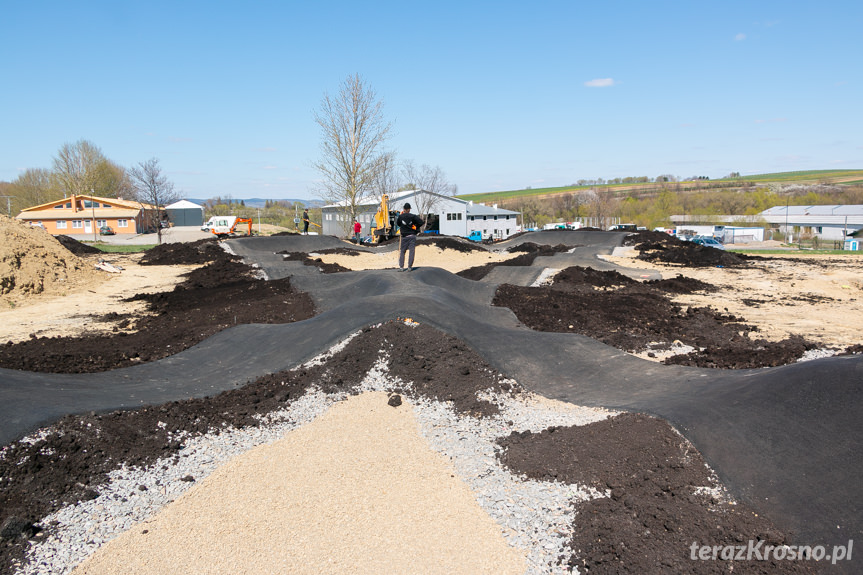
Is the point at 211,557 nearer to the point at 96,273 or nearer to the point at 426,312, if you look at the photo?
the point at 426,312

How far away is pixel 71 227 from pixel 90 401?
6276 centimetres

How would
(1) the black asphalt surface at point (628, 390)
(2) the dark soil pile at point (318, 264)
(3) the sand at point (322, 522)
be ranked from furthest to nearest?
(2) the dark soil pile at point (318, 264)
(1) the black asphalt surface at point (628, 390)
(3) the sand at point (322, 522)

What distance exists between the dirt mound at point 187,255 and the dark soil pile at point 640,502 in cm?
2262

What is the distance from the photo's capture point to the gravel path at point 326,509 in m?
3.98

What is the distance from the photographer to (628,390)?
7059mm

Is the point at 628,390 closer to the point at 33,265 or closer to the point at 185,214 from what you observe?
the point at 33,265

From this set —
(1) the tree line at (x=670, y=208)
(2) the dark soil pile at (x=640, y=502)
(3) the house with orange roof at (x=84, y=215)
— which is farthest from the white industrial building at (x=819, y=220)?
→ (3) the house with orange roof at (x=84, y=215)

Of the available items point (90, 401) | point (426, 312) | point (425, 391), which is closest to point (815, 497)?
point (425, 391)

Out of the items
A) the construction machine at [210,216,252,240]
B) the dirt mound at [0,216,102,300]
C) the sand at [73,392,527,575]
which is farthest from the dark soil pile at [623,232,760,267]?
the dirt mound at [0,216,102,300]

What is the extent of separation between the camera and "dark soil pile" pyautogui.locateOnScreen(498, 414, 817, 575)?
12.1 feet

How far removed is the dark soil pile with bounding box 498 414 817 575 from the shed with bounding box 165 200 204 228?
7919 centimetres

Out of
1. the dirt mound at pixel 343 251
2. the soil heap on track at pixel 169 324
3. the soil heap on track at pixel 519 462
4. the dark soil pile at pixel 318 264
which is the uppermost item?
the dirt mound at pixel 343 251

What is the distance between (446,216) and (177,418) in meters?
60.5

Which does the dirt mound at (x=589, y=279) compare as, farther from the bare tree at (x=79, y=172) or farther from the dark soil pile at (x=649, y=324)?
the bare tree at (x=79, y=172)
